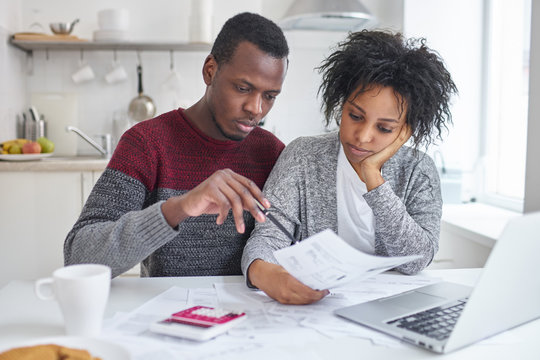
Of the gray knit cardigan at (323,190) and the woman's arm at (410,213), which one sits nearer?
the woman's arm at (410,213)

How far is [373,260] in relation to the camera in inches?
31.9

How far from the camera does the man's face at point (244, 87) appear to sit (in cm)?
125

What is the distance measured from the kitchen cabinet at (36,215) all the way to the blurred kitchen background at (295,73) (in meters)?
0.48

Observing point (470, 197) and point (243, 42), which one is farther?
point (470, 197)

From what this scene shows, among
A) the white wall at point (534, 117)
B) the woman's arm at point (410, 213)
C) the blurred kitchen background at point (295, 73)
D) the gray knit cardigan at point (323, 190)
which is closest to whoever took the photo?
the woman's arm at point (410, 213)

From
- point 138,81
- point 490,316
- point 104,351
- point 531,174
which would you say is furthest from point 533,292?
point 138,81

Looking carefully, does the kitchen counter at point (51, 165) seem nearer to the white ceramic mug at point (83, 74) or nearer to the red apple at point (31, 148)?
the red apple at point (31, 148)

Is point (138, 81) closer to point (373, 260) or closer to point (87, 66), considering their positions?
point (87, 66)

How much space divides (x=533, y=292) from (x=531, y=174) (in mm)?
1072

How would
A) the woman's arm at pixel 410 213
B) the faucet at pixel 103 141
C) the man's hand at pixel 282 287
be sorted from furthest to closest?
the faucet at pixel 103 141
the woman's arm at pixel 410 213
the man's hand at pixel 282 287

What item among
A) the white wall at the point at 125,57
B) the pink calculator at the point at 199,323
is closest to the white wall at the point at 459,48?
the white wall at the point at 125,57

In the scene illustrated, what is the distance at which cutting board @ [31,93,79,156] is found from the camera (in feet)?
11.0

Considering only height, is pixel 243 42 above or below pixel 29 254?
above

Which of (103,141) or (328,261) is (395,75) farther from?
(103,141)
